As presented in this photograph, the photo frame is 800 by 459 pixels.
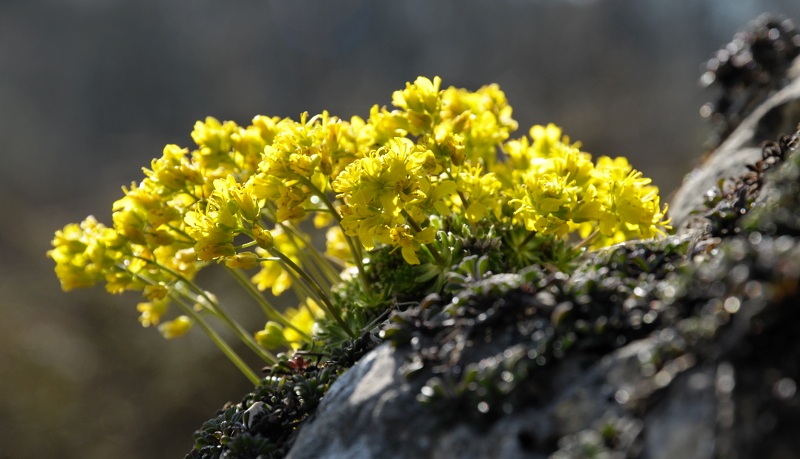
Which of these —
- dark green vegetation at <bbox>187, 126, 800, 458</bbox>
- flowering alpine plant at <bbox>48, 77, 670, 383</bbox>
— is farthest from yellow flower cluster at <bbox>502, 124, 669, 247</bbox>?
dark green vegetation at <bbox>187, 126, 800, 458</bbox>

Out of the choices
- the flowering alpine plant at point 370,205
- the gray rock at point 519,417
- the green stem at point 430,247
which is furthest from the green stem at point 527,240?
the gray rock at point 519,417

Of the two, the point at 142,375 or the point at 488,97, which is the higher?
the point at 142,375

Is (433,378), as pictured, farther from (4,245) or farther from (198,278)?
(4,245)

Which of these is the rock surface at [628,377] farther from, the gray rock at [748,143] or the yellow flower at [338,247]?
the gray rock at [748,143]

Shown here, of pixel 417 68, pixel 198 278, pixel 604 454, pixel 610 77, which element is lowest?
pixel 604 454

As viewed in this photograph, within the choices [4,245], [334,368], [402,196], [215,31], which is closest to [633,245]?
[402,196]

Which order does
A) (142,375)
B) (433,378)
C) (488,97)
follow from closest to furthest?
(433,378), (488,97), (142,375)

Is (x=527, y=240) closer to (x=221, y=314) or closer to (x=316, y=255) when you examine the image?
(x=316, y=255)
